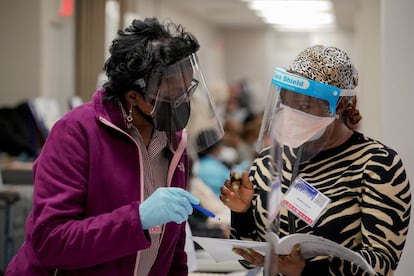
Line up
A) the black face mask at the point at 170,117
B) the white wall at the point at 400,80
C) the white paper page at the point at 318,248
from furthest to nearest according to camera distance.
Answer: the white wall at the point at 400,80
the black face mask at the point at 170,117
the white paper page at the point at 318,248

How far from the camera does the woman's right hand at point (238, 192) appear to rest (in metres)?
2.02

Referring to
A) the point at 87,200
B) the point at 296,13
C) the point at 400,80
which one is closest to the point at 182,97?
the point at 87,200

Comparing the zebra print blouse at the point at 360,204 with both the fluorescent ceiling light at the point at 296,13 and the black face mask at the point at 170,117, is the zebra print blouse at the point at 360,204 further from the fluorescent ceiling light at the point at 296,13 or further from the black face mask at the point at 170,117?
the fluorescent ceiling light at the point at 296,13

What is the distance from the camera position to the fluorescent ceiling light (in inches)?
408

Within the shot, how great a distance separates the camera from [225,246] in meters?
1.91

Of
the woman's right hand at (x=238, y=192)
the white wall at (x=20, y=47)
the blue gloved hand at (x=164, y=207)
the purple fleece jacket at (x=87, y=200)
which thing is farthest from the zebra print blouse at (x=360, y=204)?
the white wall at (x=20, y=47)

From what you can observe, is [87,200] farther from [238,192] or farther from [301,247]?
[301,247]

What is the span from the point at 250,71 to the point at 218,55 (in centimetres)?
92

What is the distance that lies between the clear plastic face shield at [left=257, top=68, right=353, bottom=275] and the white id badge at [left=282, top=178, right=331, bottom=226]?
0.06m

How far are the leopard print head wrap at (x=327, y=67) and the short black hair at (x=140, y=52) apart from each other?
1.02 ft

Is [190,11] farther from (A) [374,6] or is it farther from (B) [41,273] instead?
(B) [41,273]

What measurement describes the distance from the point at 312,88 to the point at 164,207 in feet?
1.67

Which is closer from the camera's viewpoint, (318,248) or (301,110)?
(318,248)

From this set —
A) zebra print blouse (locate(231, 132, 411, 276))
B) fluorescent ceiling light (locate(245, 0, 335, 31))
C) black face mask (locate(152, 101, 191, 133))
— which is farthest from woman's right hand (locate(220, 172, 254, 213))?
fluorescent ceiling light (locate(245, 0, 335, 31))
